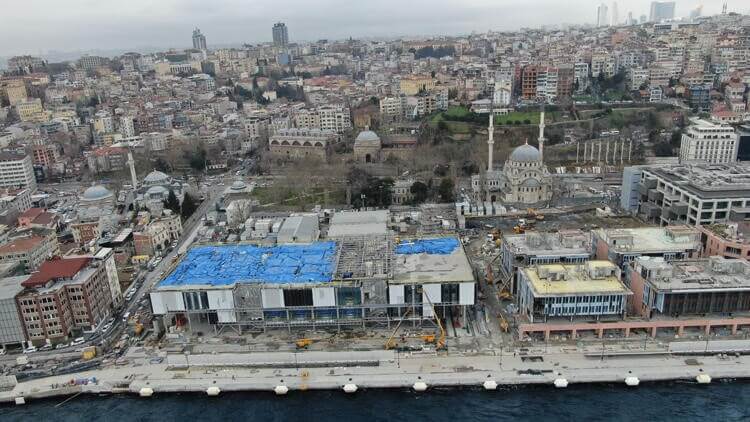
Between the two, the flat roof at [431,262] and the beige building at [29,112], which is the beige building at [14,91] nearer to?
the beige building at [29,112]

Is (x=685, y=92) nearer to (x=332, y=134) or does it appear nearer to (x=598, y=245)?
(x=332, y=134)

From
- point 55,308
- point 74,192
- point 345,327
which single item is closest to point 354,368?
point 345,327

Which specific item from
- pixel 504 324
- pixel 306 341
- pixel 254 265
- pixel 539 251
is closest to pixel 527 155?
pixel 539 251

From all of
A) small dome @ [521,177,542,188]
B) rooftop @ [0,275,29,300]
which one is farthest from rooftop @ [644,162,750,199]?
rooftop @ [0,275,29,300]

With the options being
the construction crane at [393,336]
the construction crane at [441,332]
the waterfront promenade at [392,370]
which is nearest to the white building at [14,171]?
the waterfront promenade at [392,370]

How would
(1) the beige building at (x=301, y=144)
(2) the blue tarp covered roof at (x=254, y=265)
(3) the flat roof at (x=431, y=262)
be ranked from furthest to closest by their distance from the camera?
(1) the beige building at (x=301, y=144) < (2) the blue tarp covered roof at (x=254, y=265) < (3) the flat roof at (x=431, y=262)

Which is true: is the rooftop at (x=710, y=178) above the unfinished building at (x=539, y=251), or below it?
above
